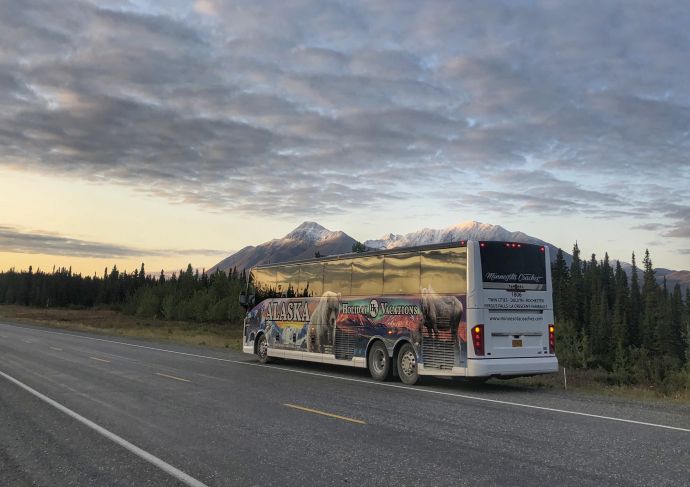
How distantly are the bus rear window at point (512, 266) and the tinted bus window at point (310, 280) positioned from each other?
20.9ft

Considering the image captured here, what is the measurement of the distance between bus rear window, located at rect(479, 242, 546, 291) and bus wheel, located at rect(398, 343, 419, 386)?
8.91 feet

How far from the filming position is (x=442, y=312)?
1370cm

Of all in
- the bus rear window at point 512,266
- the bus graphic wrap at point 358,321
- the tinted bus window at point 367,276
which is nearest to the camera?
the bus rear window at point 512,266

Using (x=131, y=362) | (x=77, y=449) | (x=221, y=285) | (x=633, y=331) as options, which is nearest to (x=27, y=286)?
(x=221, y=285)

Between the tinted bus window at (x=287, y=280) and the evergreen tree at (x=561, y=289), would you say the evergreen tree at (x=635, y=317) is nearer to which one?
the evergreen tree at (x=561, y=289)

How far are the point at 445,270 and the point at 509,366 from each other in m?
2.69

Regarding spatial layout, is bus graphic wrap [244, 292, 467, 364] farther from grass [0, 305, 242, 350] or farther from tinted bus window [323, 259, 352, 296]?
grass [0, 305, 242, 350]

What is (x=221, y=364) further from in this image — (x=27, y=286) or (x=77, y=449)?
(x=27, y=286)

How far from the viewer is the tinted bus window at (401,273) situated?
14.7 meters

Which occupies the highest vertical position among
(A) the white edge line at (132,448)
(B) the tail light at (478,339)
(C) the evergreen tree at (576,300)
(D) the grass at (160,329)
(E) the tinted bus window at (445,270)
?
(C) the evergreen tree at (576,300)

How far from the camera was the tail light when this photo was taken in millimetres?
12938

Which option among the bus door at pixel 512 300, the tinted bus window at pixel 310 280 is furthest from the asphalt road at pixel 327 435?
the tinted bus window at pixel 310 280

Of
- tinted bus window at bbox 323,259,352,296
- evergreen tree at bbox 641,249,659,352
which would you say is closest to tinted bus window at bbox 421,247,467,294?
tinted bus window at bbox 323,259,352,296

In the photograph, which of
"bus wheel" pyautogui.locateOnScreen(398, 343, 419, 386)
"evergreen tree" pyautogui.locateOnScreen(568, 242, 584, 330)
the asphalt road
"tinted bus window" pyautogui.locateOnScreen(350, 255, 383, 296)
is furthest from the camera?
"evergreen tree" pyautogui.locateOnScreen(568, 242, 584, 330)
